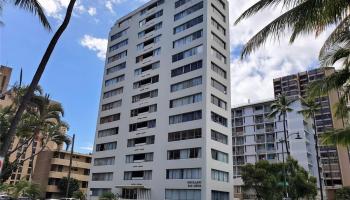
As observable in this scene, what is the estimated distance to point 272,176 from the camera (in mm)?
47938

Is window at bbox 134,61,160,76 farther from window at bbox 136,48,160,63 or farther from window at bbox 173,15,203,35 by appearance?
window at bbox 173,15,203,35

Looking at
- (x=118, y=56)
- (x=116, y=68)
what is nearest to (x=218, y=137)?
(x=116, y=68)

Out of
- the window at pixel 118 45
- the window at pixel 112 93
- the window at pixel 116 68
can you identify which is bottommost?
the window at pixel 112 93

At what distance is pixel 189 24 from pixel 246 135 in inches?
1968

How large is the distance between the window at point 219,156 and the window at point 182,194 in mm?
5662

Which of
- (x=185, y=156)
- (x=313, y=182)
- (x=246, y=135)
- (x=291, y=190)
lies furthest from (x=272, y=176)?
(x=246, y=135)

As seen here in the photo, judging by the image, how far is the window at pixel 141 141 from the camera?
53691 millimetres

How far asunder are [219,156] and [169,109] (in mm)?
10924

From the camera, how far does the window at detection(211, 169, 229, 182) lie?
1805 inches

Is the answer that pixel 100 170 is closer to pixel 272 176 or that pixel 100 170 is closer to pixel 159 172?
pixel 159 172

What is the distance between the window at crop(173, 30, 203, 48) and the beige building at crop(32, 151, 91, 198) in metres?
41.8

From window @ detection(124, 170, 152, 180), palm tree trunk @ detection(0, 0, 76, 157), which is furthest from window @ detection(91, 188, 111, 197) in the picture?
palm tree trunk @ detection(0, 0, 76, 157)

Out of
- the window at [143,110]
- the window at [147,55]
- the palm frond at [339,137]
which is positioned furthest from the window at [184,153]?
the palm frond at [339,137]

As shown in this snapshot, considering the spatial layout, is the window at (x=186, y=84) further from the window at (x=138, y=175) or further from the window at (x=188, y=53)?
the window at (x=138, y=175)
